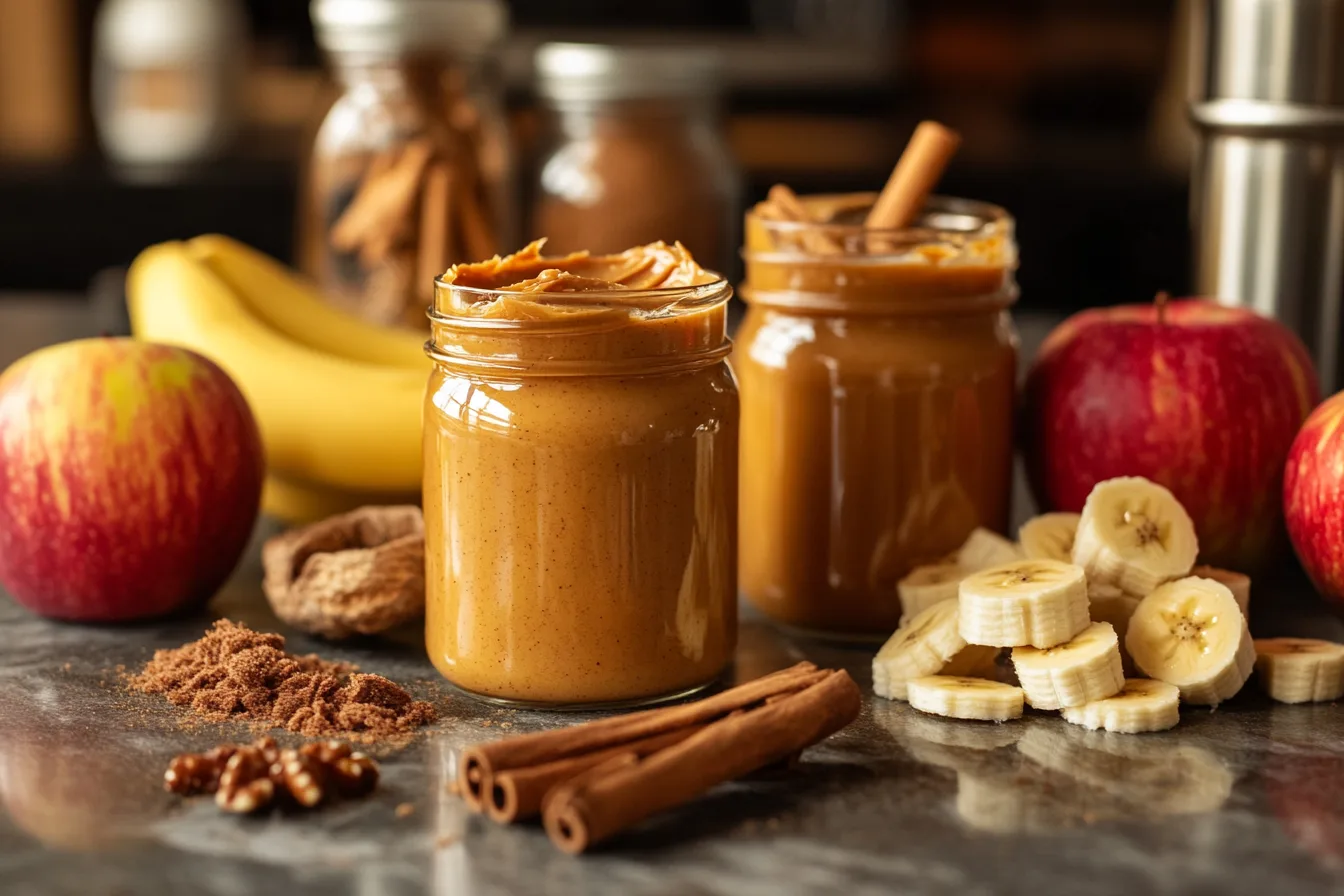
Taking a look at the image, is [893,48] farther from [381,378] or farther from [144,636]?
[144,636]

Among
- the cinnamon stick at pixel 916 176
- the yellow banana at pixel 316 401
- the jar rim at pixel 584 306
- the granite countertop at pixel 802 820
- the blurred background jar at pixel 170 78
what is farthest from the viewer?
the blurred background jar at pixel 170 78

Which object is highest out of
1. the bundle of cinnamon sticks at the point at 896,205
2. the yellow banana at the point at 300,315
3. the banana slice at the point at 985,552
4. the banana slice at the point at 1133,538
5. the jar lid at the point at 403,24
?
the jar lid at the point at 403,24

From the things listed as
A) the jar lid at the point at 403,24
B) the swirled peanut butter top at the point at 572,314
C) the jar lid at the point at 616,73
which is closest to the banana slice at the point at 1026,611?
the swirled peanut butter top at the point at 572,314

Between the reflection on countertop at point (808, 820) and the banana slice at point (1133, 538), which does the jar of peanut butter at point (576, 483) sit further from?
the banana slice at point (1133, 538)

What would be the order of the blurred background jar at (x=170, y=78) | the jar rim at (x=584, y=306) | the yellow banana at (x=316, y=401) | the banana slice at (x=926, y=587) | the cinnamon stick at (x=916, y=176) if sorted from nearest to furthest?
the jar rim at (x=584, y=306) → the banana slice at (x=926, y=587) → the cinnamon stick at (x=916, y=176) → the yellow banana at (x=316, y=401) → the blurred background jar at (x=170, y=78)

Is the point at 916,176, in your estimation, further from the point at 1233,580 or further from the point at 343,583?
the point at 343,583

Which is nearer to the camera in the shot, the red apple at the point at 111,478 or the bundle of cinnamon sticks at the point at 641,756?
the bundle of cinnamon sticks at the point at 641,756

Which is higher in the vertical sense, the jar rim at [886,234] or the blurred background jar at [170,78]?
the blurred background jar at [170,78]

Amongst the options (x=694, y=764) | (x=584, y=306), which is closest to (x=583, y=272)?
(x=584, y=306)
